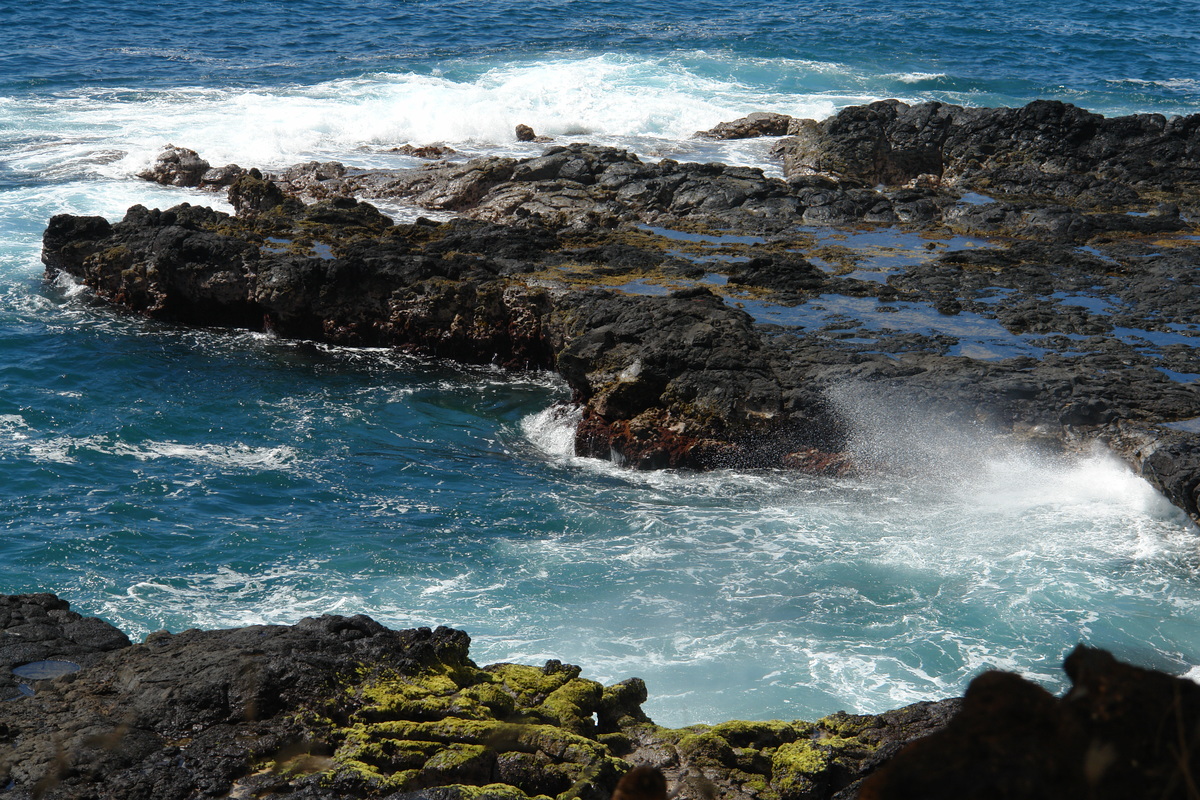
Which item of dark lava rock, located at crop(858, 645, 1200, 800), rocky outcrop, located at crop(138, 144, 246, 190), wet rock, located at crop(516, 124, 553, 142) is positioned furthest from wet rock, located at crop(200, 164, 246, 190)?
dark lava rock, located at crop(858, 645, 1200, 800)

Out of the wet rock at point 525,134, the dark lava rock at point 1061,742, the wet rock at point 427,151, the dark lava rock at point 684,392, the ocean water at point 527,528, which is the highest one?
the dark lava rock at point 1061,742

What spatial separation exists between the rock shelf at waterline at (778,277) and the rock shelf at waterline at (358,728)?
675 cm

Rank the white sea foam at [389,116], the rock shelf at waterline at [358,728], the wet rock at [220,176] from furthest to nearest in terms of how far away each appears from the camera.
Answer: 1. the white sea foam at [389,116]
2. the wet rock at [220,176]
3. the rock shelf at waterline at [358,728]

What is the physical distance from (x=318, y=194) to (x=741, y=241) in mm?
11894

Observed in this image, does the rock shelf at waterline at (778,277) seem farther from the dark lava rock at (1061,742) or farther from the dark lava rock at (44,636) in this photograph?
the dark lava rock at (1061,742)

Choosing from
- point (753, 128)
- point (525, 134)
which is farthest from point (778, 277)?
point (525, 134)

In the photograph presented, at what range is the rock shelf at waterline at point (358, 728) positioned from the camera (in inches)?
235


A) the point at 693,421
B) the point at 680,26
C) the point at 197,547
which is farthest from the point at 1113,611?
the point at 680,26

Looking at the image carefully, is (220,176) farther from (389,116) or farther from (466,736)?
(466,736)

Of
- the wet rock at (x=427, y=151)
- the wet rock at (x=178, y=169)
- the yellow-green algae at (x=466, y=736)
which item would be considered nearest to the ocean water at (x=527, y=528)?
the yellow-green algae at (x=466, y=736)

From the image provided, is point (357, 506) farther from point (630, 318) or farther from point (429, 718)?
point (429, 718)

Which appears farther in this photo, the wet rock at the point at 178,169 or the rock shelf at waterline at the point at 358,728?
the wet rock at the point at 178,169

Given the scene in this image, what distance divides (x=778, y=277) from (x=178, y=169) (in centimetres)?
A: 1814

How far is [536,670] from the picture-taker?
25.3ft
